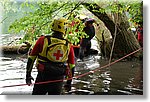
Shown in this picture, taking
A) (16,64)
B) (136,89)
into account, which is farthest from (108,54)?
(16,64)

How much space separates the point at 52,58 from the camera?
8.28 feet

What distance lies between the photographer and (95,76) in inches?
132

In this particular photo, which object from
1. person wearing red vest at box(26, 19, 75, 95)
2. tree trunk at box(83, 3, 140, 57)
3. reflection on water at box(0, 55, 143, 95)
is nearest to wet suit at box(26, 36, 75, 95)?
person wearing red vest at box(26, 19, 75, 95)

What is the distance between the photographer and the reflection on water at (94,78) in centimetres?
293

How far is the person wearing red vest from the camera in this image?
98.6 inches

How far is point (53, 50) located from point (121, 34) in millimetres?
1599

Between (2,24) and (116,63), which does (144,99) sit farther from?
(2,24)

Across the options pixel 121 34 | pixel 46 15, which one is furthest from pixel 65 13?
pixel 121 34

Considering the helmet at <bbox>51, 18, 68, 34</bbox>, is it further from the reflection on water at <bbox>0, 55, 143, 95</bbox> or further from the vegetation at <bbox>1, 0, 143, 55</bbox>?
the reflection on water at <bbox>0, 55, 143, 95</bbox>

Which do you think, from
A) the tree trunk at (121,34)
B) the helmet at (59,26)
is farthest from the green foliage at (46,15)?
the helmet at (59,26)

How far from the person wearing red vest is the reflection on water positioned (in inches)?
4.7

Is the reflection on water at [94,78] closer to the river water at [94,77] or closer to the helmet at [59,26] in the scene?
the river water at [94,77]

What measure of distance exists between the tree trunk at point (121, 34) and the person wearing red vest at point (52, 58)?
71 centimetres

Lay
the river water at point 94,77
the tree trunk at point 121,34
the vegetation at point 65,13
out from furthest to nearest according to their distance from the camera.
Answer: the tree trunk at point 121,34 < the vegetation at point 65,13 < the river water at point 94,77
